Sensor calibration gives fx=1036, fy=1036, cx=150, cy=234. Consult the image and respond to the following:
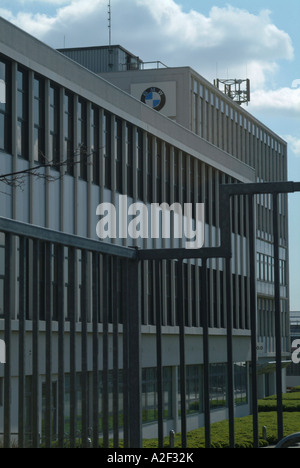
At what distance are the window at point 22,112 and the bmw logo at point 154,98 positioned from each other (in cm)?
2339

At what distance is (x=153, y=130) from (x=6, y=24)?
517 inches

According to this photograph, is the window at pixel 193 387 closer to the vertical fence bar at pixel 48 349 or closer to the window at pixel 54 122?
the window at pixel 54 122

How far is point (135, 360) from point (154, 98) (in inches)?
1865

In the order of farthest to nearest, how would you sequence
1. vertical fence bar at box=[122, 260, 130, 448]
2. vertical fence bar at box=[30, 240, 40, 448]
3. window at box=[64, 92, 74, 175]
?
window at box=[64, 92, 74, 175], vertical fence bar at box=[122, 260, 130, 448], vertical fence bar at box=[30, 240, 40, 448]

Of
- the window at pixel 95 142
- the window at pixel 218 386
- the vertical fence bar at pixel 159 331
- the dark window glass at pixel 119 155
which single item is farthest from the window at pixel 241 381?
the vertical fence bar at pixel 159 331

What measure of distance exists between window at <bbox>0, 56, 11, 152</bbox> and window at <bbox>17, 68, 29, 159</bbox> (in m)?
0.54

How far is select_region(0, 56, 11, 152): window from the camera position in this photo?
2701cm

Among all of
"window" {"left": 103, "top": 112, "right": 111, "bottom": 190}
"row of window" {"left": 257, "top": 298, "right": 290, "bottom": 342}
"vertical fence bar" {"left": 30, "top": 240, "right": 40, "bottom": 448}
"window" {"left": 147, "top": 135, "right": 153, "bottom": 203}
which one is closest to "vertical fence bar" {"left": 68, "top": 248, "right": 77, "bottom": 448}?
"vertical fence bar" {"left": 30, "top": 240, "right": 40, "bottom": 448}

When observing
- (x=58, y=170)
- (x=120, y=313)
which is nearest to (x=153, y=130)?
(x=58, y=170)

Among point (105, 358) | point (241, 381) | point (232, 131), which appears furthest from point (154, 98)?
point (105, 358)

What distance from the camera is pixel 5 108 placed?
27406 millimetres

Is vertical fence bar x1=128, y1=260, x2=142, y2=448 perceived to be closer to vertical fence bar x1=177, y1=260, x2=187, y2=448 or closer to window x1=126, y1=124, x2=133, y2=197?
vertical fence bar x1=177, y1=260, x2=187, y2=448

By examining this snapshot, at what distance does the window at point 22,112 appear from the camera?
28062mm

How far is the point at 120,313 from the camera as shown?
5492 mm
